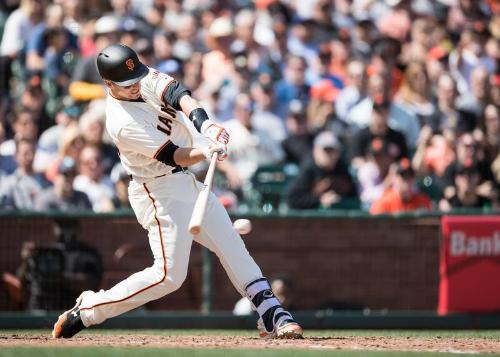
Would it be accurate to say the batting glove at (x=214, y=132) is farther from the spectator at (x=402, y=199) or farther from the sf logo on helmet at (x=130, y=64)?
the spectator at (x=402, y=199)

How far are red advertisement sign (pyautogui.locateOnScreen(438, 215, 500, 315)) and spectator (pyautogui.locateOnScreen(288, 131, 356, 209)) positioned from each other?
5.07ft

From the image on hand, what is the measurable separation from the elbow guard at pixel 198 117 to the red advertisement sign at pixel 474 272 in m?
4.48

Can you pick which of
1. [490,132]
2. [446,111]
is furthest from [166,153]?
[446,111]

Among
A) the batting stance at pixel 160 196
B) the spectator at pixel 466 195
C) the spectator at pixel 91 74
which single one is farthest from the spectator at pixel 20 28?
the batting stance at pixel 160 196

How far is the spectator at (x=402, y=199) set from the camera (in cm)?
1160

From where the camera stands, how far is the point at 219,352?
6812mm

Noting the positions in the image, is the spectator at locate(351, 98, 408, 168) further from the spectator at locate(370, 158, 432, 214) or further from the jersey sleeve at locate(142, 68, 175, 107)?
the jersey sleeve at locate(142, 68, 175, 107)

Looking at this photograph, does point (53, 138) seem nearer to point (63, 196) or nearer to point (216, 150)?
point (63, 196)

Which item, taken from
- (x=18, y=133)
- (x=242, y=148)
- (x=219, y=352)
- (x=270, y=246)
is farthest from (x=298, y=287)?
(x=219, y=352)

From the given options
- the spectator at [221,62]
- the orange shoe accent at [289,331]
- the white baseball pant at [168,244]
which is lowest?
the orange shoe accent at [289,331]

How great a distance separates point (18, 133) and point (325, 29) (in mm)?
4431

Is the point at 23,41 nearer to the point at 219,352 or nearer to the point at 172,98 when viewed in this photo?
the point at 172,98

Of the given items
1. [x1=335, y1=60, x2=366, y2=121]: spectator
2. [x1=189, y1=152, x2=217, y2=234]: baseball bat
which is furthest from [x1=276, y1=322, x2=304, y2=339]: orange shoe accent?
[x1=335, y1=60, x2=366, y2=121]: spectator

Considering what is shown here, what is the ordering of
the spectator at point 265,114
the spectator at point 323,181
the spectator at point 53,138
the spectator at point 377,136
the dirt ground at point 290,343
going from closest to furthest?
the dirt ground at point 290,343 → the spectator at point 323,181 → the spectator at point 53,138 → the spectator at point 377,136 → the spectator at point 265,114
